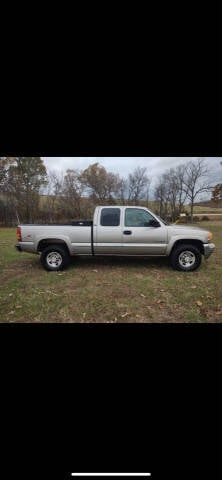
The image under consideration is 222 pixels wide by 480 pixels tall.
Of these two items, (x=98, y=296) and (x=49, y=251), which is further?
(x=49, y=251)

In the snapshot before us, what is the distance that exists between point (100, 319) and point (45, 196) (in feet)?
84.3

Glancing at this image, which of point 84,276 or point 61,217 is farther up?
point 61,217

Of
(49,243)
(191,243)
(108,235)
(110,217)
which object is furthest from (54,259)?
(191,243)

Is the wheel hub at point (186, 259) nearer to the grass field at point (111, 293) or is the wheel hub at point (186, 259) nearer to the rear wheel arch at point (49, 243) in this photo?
the grass field at point (111, 293)

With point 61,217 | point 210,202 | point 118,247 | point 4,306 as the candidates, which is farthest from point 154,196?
point 4,306

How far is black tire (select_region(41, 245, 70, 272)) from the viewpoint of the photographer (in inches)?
189

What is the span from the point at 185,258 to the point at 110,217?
2.15 m

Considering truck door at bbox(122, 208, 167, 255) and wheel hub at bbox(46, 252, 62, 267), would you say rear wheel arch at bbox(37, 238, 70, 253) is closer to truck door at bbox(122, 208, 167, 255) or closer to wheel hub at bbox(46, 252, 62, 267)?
wheel hub at bbox(46, 252, 62, 267)

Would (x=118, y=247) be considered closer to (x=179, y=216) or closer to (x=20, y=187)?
(x=20, y=187)

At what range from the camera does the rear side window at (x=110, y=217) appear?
4.77m

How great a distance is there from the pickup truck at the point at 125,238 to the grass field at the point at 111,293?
463 millimetres

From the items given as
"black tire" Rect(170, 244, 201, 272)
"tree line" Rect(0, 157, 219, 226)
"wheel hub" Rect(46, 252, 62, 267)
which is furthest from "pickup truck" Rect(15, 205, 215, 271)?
"tree line" Rect(0, 157, 219, 226)

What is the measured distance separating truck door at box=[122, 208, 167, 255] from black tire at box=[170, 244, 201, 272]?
318 millimetres

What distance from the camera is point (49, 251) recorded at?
4.86m
